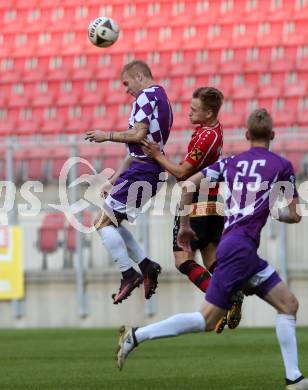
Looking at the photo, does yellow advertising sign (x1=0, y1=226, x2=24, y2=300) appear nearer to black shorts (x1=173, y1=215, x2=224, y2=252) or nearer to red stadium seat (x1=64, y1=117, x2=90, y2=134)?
red stadium seat (x1=64, y1=117, x2=90, y2=134)

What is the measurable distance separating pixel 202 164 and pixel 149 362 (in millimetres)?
2438

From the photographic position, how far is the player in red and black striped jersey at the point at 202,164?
325 inches

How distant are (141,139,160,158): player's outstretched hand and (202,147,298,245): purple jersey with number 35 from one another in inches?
54.9

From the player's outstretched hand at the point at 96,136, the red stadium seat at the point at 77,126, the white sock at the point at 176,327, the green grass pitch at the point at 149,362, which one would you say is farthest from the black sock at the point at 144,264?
the red stadium seat at the point at 77,126

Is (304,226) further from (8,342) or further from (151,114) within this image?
(151,114)

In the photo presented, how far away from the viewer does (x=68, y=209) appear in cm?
1570

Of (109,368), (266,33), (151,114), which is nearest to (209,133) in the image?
(151,114)

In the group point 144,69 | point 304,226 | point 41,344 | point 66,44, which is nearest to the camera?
point 144,69

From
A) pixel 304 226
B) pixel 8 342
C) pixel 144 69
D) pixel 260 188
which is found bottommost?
pixel 8 342

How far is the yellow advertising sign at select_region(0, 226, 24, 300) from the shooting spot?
1606 centimetres

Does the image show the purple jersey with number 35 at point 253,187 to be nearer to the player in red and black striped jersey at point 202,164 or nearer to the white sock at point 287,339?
the white sock at point 287,339

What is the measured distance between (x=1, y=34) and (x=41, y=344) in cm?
1117

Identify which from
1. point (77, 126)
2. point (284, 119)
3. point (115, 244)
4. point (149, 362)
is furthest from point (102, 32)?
point (77, 126)

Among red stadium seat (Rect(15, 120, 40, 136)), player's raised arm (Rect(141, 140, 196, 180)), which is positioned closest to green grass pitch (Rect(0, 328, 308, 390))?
player's raised arm (Rect(141, 140, 196, 180))
